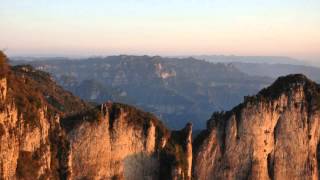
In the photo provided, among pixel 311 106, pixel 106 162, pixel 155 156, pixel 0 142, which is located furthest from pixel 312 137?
pixel 0 142

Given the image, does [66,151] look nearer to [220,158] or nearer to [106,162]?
[106,162]

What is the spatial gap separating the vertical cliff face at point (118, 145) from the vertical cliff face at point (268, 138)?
10.6ft

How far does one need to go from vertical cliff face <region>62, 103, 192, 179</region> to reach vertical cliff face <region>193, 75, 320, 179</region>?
127 inches

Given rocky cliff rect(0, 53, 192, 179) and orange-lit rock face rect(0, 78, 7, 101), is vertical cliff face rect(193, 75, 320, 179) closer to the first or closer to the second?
rocky cliff rect(0, 53, 192, 179)

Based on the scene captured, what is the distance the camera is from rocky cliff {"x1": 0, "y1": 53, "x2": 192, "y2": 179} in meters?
38.9

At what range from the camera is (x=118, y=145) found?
4688 cm

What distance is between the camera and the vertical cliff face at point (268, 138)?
173 feet

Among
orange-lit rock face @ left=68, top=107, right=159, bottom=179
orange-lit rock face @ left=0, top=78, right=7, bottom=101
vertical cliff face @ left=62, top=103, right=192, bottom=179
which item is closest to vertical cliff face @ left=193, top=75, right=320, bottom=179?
vertical cliff face @ left=62, top=103, right=192, bottom=179

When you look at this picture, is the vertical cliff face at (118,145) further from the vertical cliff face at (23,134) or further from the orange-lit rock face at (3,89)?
the orange-lit rock face at (3,89)

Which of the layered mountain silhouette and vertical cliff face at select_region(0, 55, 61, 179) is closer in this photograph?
vertical cliff face at select_region(0, 55, 61, 179)

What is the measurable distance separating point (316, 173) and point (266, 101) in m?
7.97

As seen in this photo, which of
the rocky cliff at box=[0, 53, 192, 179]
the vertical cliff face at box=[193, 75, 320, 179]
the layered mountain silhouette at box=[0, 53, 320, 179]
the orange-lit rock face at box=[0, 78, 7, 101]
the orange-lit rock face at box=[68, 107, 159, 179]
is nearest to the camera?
the orange-lit rock face at box=[0, 78, 7, 101]

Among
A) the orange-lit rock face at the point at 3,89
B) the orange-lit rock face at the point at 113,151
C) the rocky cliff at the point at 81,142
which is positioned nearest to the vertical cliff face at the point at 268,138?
the rocky cliff at the point at 81,142

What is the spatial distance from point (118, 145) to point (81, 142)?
9.87ft
